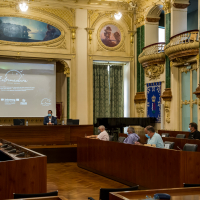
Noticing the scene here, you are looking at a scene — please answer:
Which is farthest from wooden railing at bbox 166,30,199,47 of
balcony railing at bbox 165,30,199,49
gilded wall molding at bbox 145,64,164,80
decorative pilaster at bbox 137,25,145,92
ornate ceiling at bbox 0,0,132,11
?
ornate ceiling at bbox 0,0,132,11

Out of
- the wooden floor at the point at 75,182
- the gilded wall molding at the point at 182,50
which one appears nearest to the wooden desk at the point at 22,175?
the wooden floor at the point at 75,182

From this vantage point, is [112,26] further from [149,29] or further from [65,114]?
[65,114]

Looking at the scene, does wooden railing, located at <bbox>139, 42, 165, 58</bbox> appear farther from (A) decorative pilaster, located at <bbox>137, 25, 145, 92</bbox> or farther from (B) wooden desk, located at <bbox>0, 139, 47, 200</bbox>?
(B) wooden desk, located at <bbox>0, 139, 47, 200</bbox>

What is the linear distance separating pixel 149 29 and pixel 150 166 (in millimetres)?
9594

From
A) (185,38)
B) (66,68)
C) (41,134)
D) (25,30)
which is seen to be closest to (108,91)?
(66,68)

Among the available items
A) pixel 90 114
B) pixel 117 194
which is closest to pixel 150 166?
pixel 117 194

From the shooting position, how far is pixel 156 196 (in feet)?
7.76

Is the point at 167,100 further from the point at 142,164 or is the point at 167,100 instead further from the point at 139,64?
the point at 142,164

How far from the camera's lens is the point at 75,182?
689 cm

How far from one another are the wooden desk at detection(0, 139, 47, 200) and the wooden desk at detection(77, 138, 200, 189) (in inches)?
83.3

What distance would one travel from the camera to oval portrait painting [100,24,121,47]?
14.9 meters

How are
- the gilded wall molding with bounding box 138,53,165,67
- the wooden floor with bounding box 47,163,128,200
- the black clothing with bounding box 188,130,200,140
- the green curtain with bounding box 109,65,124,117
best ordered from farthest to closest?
1. the green curtain with bounding box 109,65,124,117
2. the gilded wall molding with bounding box 138,53,165,67
3. the black clothing with bounding box 188,130,200,140
4. the wooden floor with bounding box 47,163,128,200

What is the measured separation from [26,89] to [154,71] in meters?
5.46

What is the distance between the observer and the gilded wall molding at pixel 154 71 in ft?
43.2
